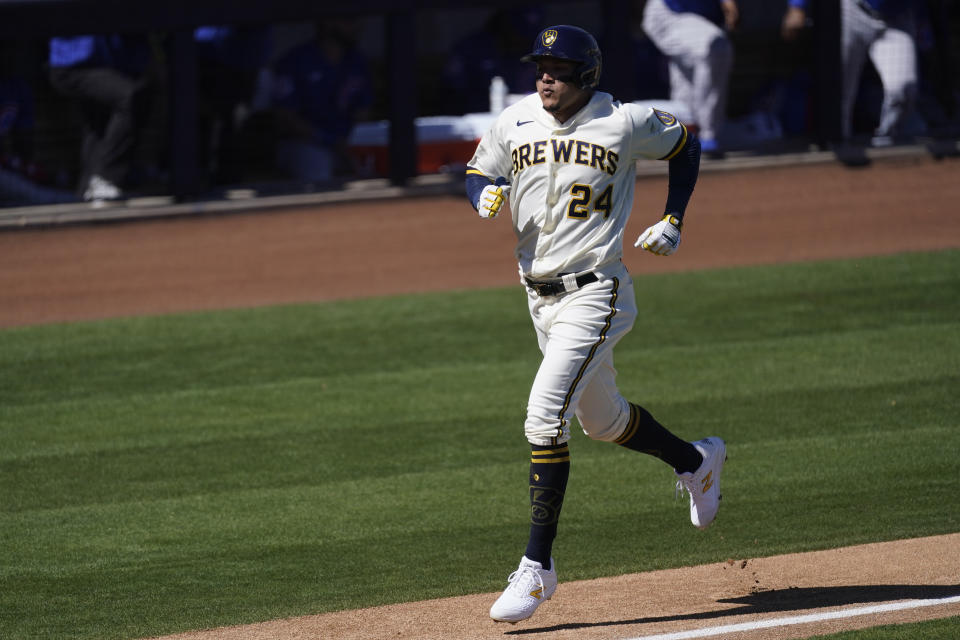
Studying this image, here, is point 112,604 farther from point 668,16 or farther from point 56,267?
point 668,16

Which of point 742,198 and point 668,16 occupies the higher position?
point 668,16

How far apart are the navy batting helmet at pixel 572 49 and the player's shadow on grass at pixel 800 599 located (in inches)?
71.3

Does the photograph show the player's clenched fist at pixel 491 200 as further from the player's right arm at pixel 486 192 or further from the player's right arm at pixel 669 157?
the player's right arm at pixel 669 157

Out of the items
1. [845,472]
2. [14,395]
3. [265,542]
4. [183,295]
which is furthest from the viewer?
[183,295]

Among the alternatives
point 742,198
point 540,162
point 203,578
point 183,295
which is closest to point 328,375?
point 183,295

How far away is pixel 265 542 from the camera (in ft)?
17.0

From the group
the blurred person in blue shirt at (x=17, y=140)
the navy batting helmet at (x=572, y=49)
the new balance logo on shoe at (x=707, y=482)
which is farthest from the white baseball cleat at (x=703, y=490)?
the blurred person in blue shirt at (x=17, y=140)

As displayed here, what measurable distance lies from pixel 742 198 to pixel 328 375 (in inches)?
186

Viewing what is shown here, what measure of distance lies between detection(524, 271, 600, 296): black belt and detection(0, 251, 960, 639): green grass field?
1.05m

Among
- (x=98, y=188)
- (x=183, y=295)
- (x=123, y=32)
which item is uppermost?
(x=123, y=32)

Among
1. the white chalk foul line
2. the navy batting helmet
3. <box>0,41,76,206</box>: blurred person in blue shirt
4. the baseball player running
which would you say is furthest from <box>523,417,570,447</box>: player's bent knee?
<box>0,41,76,206</box>: blurred person in blue shirt

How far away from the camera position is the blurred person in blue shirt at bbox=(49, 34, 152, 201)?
9.97 metres

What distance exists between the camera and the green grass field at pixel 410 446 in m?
4.88

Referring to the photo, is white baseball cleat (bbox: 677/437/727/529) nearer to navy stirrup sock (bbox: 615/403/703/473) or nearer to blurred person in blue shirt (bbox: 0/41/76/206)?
navy stirrup sock (bbox: 615/403/703/473)
